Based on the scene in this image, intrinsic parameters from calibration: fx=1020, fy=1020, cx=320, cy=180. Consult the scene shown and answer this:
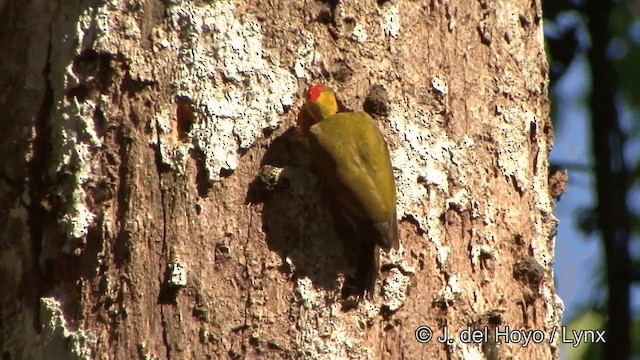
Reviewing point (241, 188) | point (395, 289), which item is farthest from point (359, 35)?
point (395, 289)

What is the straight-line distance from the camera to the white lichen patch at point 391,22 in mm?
2064

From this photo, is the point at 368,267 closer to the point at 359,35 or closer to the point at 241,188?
the point at 241,188

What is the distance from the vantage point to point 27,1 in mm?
A: 2186

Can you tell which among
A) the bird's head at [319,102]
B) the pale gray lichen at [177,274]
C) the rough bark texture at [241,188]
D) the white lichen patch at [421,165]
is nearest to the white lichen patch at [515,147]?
the rough bark texture at [241,188]

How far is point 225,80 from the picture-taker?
196cm

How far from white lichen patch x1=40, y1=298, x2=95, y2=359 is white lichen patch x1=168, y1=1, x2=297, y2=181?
0.40 m

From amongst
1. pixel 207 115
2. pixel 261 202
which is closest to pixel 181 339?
pixel 261 202

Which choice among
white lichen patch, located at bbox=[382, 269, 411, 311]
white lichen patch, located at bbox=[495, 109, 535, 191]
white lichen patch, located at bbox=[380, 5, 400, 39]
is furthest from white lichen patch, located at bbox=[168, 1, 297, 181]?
white lichen patch, located at bbox=[495, 109, 535, 191]

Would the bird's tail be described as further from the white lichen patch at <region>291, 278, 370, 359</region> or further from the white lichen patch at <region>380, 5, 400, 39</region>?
the white lichen patch at <region>380, 5, 400, 39</region>

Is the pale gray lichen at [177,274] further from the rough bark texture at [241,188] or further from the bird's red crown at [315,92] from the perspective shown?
the bird's red crown at [315,92]

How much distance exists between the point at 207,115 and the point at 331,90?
0.81 ft

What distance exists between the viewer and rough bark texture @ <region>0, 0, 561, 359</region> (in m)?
1.86

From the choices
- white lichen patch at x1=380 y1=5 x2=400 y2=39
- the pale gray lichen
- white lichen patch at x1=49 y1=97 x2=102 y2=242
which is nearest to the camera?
the pale gray lichen

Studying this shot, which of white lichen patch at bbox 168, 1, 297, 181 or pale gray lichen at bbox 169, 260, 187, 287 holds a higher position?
white lichen patch at bbox 168, 1, 297, 181
